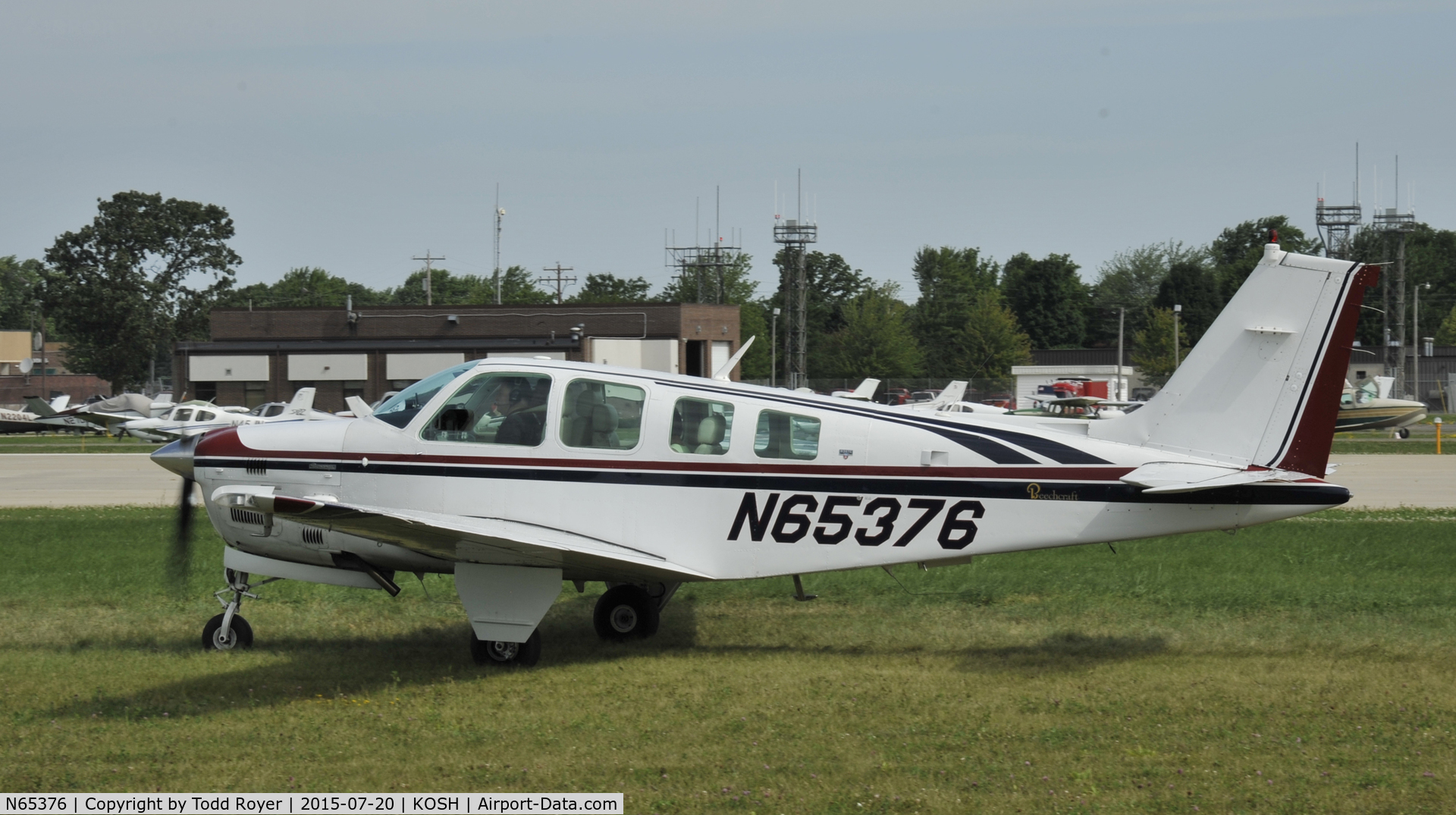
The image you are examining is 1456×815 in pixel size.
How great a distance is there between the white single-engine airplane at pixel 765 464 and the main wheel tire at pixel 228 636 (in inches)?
44.7

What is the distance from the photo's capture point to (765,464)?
331 inches

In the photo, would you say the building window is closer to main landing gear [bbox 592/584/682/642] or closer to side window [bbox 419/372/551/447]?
main landing gear [bbox 592/584/682/642]

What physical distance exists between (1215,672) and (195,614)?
846 centimetres

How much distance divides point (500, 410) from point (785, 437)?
2.07 m

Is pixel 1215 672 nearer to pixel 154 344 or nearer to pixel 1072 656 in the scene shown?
pixel 1072 656

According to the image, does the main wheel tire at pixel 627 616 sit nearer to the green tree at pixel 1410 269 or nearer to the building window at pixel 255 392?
the building window at pixel 255 392

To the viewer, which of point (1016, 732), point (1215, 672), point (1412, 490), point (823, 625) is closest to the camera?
point (1016, 732)

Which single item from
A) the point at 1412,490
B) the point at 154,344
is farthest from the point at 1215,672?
the point at 154,344

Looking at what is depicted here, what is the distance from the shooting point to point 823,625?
991 centimetres

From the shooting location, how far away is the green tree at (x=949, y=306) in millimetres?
86375

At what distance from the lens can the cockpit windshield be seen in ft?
28.3

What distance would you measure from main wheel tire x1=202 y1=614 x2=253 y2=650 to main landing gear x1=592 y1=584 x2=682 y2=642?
2.74m

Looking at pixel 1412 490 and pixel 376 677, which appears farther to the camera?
pixel 1412 490

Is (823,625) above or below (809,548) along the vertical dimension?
below
